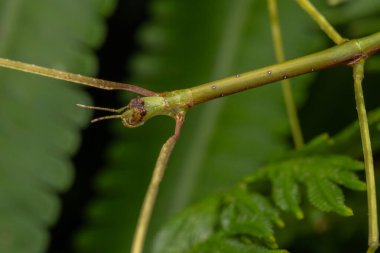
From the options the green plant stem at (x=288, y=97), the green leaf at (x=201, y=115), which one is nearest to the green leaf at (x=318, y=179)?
the green plant stem at (x=288, y=97)

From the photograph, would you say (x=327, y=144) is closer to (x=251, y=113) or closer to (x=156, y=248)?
(x=156, y=248)

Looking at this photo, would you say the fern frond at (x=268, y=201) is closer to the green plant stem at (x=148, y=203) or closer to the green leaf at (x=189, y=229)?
the green leaf at (x=189, y=229)

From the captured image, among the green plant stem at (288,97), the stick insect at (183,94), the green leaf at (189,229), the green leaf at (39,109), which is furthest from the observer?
the green plant stem at (288,97)

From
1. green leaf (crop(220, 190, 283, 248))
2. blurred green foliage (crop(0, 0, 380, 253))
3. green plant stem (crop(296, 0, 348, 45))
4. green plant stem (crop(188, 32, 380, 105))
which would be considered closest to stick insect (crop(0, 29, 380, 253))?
green plant stem (crop(188, 32, 380, 105))

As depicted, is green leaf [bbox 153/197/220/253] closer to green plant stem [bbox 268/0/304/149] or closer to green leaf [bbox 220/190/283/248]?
green leaf [bbox 220/190/283/248]

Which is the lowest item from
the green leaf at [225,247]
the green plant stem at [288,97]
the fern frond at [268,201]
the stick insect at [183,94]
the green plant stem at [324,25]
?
the green leaf at [225,247]

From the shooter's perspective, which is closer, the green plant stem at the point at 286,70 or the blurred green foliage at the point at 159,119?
the green plant stem at the point at 286,70

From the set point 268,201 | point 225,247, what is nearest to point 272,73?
point 268,201
